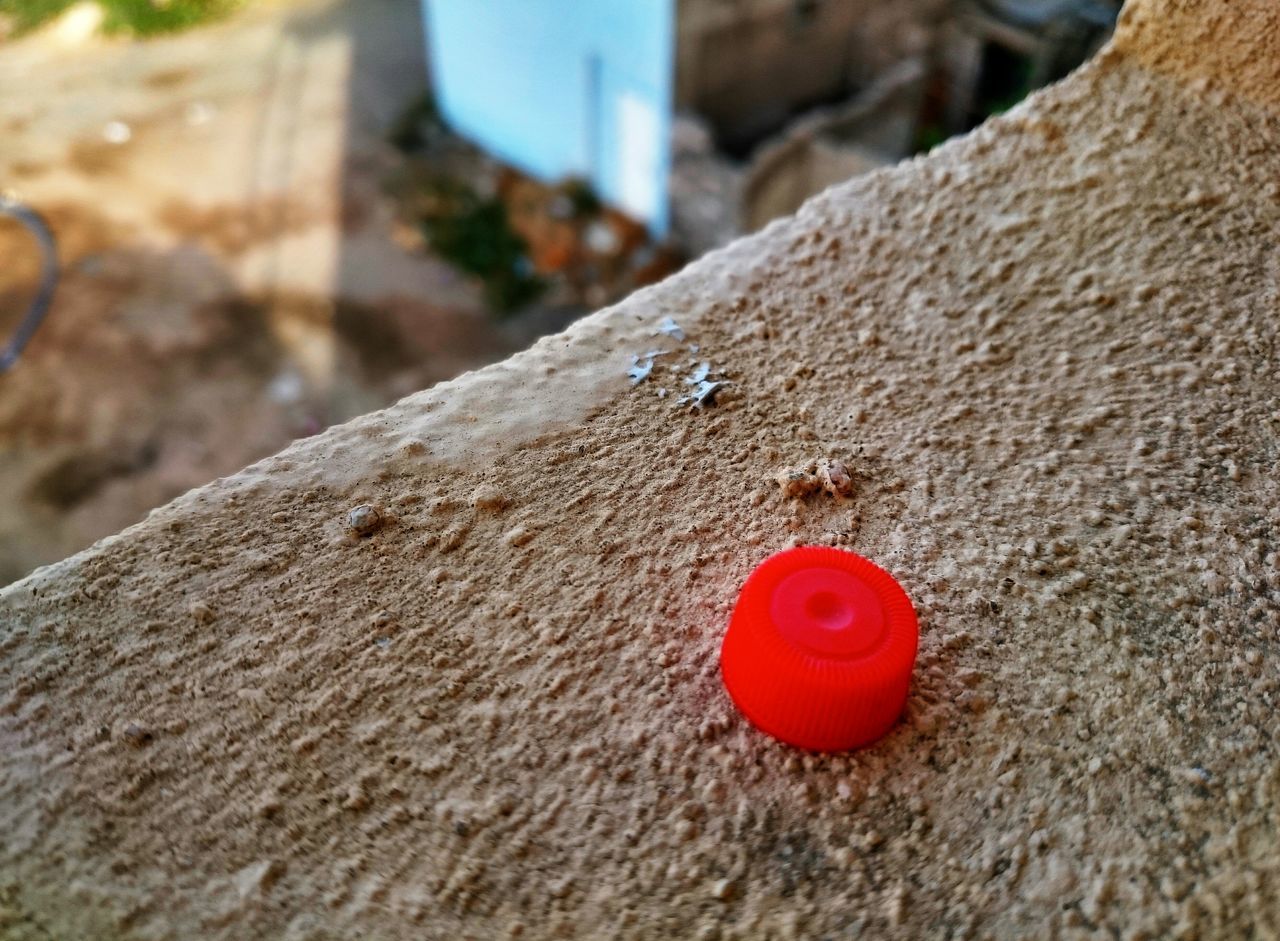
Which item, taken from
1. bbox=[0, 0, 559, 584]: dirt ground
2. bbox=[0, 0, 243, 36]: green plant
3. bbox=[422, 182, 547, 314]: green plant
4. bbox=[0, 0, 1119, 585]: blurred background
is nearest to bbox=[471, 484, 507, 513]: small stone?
bbox=[0, 0, 1119, 585]: blurred background

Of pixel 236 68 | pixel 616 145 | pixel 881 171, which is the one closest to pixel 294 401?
pixel 616 145

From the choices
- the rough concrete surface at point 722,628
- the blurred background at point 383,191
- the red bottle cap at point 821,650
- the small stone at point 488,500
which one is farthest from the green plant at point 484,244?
the red bottle cap at point 821,650

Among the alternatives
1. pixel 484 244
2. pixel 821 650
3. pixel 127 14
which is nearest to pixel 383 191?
pixel 484 244

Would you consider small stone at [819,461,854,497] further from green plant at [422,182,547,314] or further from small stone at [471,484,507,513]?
green plant at [422,182,547,314]

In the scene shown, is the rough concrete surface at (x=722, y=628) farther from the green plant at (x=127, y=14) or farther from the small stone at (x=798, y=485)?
the green plant at (x=127, y=14)

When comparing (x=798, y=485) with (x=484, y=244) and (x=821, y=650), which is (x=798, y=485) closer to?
(x=821, y=650)

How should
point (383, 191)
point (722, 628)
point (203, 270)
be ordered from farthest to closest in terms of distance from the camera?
1. point (383, 191)
2. point (203, 270)
3. point (722, 628)

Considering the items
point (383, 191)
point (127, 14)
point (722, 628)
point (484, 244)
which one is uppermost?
point (722, 628)
